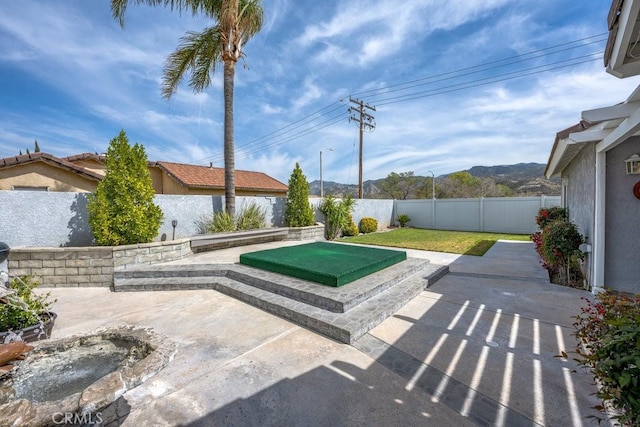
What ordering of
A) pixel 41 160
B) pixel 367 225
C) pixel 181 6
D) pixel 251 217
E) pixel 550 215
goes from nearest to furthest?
1. pixel 550 215
2. pixel 181 6
3. pixel 41 160
4. pixel 251 217
5. pixel 367 225

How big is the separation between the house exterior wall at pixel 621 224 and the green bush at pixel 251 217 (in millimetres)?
8986

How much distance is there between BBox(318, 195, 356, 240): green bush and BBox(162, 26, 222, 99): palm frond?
24.0 feet

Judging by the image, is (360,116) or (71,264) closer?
(71,264)

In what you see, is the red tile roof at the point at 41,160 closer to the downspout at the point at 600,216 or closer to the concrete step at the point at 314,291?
the concrete step at the point at 314,291

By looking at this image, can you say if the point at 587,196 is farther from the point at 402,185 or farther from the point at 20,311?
the point at 402,185

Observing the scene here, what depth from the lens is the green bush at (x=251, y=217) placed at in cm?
930

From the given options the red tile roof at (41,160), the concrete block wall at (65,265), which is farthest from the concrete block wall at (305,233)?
the red tile roof at (41,160)

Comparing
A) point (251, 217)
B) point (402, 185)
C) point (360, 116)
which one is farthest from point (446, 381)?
point (402, 185)

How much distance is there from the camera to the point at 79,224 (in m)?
6.53

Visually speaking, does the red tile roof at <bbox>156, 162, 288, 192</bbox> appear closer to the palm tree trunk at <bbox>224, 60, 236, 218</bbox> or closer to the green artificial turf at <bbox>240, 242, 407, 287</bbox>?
the palm tree trunk at <bbox>224, 60, 236, 218</bbox>

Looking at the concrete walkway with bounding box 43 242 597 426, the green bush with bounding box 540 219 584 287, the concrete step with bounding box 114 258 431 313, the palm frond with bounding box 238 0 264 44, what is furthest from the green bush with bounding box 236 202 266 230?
the green bush with bounding box 540 219 584 287

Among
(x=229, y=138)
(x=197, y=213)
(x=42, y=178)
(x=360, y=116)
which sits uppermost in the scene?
(x=360, y=116)

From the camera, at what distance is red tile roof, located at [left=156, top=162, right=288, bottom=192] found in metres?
16.6

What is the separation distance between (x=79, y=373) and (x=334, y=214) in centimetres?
1029
